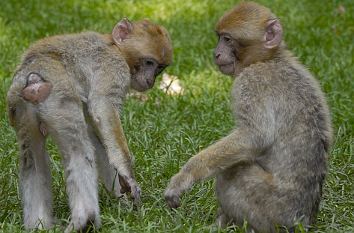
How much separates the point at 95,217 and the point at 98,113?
89 centimetres

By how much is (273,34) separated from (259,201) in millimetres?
1358

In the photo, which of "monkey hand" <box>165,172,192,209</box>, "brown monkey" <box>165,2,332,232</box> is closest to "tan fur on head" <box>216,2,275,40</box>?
"brown monkey" <box>165,2,332,232</box>

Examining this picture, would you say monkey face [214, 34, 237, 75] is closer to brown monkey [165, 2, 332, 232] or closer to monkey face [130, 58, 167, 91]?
brown monkey [165, 2, 332, 232]

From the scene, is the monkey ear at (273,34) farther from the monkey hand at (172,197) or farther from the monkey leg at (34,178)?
the monkey leg at (34,178)

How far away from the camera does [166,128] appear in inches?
359

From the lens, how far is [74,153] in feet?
22.0

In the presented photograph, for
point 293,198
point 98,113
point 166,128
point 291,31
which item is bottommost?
point 291,31

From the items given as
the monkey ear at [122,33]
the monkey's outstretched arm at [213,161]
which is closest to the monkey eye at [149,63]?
the monkey ear at [122,33]

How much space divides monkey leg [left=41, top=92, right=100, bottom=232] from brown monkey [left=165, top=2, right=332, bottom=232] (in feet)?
1.78

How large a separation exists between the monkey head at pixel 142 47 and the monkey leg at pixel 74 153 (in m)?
1.07

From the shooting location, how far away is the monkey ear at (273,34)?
7156 mm

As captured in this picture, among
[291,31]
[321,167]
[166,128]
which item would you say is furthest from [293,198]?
[291,31]

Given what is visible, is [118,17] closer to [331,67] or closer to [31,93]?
[331,67]

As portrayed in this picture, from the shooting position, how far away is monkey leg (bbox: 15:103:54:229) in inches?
273
